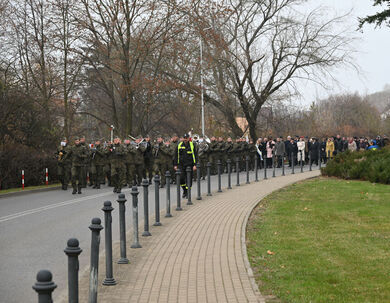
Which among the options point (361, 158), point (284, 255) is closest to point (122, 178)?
→ point (361, 158)

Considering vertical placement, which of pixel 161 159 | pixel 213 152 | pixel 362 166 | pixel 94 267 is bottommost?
pixel 94 267

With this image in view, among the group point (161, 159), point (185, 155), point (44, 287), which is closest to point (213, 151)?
point (161, 159)

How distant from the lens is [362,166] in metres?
→ 21.4

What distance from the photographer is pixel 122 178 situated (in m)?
20.0

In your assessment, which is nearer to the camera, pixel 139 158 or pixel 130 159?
pixel 130 159

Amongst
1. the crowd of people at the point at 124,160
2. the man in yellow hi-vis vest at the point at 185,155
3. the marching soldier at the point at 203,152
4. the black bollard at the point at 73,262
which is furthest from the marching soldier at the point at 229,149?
the black bollard at the point at 73,262

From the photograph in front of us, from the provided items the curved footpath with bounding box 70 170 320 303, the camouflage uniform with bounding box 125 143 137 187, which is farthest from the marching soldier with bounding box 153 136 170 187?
the curved footpath with bounding box 70 170 320 303

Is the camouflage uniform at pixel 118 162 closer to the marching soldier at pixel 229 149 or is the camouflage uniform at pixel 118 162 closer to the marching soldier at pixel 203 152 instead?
the marching soldier at pixel 203 152

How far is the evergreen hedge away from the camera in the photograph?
65.1 ft

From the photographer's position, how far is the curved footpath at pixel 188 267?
20.0 feet

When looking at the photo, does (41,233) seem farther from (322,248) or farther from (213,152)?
(213,152)

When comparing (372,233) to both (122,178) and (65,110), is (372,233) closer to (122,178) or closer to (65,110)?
(122,178)

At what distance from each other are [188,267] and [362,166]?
1558 centimetres

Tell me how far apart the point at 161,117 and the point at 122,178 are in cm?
3037
